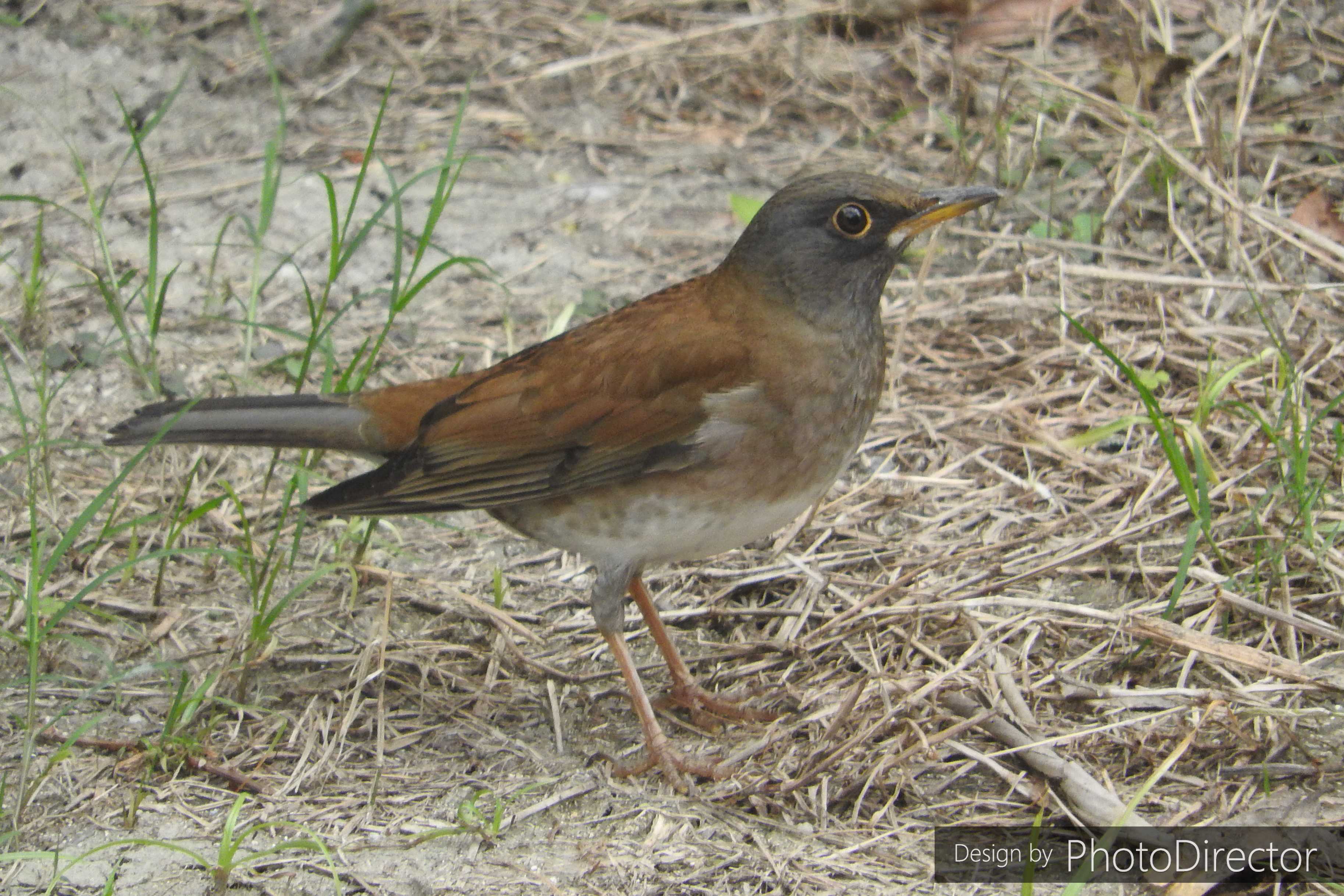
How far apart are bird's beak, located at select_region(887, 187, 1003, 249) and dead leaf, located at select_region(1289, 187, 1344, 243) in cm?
243

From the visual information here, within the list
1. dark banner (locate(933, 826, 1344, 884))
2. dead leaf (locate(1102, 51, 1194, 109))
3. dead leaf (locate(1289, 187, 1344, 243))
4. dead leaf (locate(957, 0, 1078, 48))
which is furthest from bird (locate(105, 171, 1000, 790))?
dead leaf (locate(957, 0, 1078, 48))

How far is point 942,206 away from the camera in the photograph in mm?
3818

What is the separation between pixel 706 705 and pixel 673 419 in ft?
2.99

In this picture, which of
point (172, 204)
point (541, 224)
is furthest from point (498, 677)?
point (172, 204)

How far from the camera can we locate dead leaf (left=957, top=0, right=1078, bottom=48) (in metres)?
7.11

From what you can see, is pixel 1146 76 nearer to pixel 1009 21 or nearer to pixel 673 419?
pixel 1009 21

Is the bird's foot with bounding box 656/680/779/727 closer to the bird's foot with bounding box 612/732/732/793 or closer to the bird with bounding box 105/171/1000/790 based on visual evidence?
the bird with bounding box 105/171/1000/790

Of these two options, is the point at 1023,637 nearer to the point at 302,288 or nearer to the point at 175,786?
the point at 175,786

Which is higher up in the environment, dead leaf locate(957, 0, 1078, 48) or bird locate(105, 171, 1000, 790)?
bird locate(105, 171, 1000, 790)

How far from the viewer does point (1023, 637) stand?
3977mm

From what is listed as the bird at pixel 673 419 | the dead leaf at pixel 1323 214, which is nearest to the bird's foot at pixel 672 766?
the bird at pixel 673 419

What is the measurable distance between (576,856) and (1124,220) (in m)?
3.95

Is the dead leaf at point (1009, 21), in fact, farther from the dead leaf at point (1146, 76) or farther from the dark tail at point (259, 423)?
the dark tail at point (259, 423)

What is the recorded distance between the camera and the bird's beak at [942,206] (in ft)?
12.4
